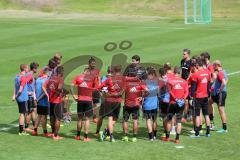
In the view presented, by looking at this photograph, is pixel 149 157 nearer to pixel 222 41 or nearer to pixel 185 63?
pixel 185 63

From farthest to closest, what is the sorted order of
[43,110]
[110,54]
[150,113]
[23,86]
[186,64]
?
1. [110,54]
2. [186,64]
3. [23,86]
4. [43,110]
5. [150,113]

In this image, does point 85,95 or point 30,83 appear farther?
point 30,83

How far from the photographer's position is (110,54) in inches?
1382

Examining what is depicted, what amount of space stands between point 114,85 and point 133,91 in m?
0.58

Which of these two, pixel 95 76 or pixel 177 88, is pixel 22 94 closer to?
pixel 95 76

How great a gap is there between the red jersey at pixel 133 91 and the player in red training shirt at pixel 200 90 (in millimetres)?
1633

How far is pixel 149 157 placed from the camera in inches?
632

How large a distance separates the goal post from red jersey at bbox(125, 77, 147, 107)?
3273 cm

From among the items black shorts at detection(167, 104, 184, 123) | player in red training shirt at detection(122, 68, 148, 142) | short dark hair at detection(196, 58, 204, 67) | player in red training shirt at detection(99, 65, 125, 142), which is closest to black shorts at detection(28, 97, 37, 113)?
player in red training shirt at detection(99, 65, 125, 142)

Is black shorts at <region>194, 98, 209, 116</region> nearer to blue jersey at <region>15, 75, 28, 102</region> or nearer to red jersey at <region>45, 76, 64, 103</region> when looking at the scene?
red jersey at <region>45, 76, 64, 103</region>

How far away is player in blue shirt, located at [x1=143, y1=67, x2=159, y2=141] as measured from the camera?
58.3ft

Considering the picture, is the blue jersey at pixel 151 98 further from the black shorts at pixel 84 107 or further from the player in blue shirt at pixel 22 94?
the player in blue shirt at pixel 22 94

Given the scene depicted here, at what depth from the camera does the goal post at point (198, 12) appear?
5134 centimetres

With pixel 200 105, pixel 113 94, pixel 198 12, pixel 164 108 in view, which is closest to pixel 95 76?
pixel 113 94
